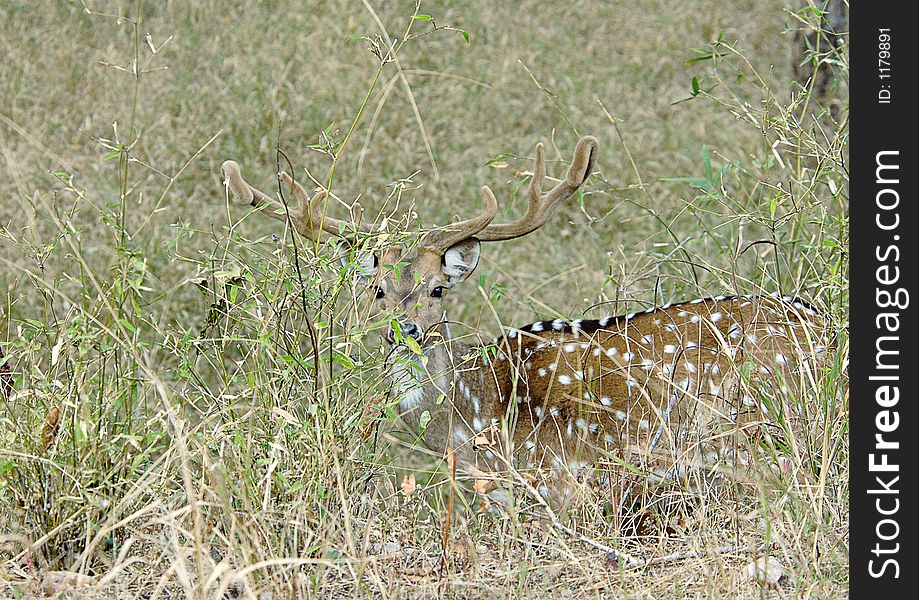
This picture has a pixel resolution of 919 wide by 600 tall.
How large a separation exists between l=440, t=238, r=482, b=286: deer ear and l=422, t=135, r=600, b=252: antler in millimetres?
29

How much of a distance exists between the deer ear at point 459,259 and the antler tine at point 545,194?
64 mm

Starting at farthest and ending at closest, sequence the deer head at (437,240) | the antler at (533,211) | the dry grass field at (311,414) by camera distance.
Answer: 1. the antler at (533,211)
2. the deer head at (437,240)
3. the dry grass field at (311,414)

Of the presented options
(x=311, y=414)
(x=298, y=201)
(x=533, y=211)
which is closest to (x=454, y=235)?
(x=533, y=211)

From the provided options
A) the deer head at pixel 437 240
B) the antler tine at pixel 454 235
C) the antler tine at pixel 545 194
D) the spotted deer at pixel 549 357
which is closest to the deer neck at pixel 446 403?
the spotted deer at pixel 549 357

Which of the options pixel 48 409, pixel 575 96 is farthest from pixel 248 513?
pixel 575 96

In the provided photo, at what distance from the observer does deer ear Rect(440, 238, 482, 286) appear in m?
4.71

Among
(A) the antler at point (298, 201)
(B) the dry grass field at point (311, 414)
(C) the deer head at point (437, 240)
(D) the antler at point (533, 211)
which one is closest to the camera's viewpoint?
(B) the dry grass field at point (311, 414)

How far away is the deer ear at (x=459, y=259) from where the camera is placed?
471 cm

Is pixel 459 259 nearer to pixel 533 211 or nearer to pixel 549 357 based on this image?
pixel 533 211

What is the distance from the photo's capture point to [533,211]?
4.81 metres

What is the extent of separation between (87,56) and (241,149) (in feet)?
6.06

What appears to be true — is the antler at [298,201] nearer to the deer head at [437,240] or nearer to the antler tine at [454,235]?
the deer head at [437,240]

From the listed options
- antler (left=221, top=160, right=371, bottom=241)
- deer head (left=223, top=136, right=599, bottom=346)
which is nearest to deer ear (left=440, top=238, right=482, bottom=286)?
deer head (left=223, top=136, right=599, bottom=346)

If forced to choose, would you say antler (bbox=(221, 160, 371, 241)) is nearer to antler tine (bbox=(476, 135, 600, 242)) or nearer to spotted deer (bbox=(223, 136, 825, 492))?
spotted deer (bbox=(223, 136, 825, 492))
